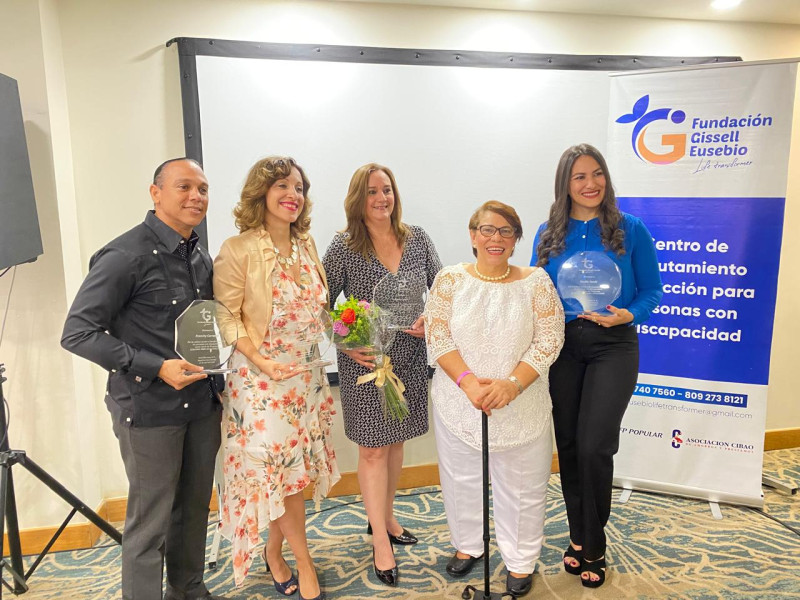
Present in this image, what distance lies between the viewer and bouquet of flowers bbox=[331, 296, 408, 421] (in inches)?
90.5

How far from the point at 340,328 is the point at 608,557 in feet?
5.47

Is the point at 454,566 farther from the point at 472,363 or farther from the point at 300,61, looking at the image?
the point at 300,61

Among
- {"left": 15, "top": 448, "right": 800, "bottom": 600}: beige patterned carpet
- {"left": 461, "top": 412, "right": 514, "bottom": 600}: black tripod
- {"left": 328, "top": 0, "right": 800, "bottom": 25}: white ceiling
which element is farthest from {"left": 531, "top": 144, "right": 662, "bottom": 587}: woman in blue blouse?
{"left": 328, "top": 0, "right": 800, "bottom": 25}: white ceiling

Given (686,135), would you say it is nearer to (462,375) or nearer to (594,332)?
(594,332)

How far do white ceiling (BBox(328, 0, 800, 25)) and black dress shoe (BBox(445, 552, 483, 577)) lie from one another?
274 cm

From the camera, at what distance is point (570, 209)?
247 centimetres

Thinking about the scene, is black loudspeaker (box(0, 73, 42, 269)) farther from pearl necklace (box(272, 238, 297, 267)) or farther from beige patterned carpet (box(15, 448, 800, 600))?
beige patterned carpet (box(15, 448, 800, 600))

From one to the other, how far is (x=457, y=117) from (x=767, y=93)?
60.6 inches

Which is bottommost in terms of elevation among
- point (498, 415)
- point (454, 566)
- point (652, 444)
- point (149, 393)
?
point (454, 566)

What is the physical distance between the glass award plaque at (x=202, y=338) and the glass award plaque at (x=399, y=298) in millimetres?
640

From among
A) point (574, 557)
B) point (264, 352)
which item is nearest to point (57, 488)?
point (264, 352)

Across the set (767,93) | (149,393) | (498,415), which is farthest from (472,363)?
(767,93)

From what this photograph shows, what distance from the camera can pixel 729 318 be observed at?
319 centimetres

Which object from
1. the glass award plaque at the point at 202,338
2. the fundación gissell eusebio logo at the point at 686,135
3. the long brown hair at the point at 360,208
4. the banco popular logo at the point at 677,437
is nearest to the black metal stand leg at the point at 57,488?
the glass award plaque at the point at 202,338
